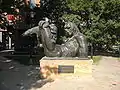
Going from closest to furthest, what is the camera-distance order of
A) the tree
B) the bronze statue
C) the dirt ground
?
1. the dirt ground
2. the bronze statue
3. the tree

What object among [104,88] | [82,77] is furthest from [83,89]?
[82,77]

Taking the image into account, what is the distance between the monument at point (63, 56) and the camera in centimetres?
1404

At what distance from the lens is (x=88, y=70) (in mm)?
14000

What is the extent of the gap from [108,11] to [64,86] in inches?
584

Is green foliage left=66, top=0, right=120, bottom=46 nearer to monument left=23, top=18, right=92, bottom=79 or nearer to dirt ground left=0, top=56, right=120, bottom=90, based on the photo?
dirt ground left=0, top=56, right=120, bottom=90

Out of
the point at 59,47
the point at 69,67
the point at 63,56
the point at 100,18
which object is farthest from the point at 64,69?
the point at 100,18

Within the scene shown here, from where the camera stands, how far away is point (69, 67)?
553 inches

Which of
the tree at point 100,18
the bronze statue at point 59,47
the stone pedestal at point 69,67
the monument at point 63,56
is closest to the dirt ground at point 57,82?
the stone pedestal at point 69,67

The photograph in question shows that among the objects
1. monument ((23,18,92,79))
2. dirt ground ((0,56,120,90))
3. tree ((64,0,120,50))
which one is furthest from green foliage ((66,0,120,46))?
monument ((23,18,92,79))

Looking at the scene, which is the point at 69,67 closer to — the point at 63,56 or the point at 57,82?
the point at 63,56

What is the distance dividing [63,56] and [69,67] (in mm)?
591

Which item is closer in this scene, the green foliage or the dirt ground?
the dirt ground

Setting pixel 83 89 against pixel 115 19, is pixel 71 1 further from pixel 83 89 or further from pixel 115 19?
pixel 83 89

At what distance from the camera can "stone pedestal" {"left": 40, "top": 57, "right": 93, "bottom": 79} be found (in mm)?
14008
